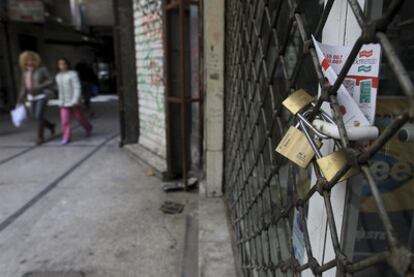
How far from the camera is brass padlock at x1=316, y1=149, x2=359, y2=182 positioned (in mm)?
595

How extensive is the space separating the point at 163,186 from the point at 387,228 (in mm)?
3595

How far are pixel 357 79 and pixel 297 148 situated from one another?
0.19m

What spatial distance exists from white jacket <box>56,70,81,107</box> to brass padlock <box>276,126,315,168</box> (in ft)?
19.8

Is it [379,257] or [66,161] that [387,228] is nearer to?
[379,257]

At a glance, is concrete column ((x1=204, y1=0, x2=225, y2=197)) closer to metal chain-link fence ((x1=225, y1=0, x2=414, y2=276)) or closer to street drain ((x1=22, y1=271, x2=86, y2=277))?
metal chain-link fence ((x1=225, y1=0, x2=414, y2=276))

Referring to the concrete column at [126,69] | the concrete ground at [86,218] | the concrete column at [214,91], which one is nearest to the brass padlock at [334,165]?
the concrete ground at [86,218]

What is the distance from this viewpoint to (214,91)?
2.97 m

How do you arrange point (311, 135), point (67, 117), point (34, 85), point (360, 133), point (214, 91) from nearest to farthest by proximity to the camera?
point (360, 133)
point (311, 135)
point (214, 91)
point (34, 85)
point (67, 117)

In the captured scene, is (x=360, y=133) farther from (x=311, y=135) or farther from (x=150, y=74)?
(x=150, y=74)

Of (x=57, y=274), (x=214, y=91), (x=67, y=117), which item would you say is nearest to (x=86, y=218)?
(x=57, y=274)

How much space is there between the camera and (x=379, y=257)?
489mm

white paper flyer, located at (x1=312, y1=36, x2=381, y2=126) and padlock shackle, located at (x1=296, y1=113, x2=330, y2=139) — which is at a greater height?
white paper flyer, located at (x1=312, y1=36, x2=381, y2=126)

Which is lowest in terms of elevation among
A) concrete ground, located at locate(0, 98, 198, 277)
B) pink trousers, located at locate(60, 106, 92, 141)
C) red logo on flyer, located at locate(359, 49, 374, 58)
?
concrete ground, located at locate(0, 98, 198, 277)

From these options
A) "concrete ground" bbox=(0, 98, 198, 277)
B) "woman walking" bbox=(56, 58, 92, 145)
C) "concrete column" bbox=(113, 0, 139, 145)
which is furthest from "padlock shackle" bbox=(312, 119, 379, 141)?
"woman walking" bbox=(56, 58, 92, 145)
